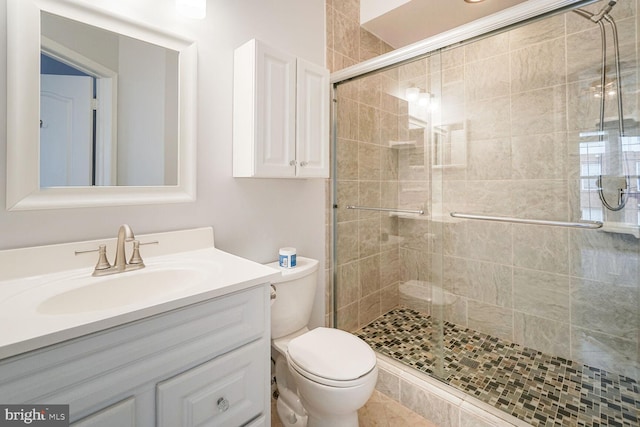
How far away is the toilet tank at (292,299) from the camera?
141cm

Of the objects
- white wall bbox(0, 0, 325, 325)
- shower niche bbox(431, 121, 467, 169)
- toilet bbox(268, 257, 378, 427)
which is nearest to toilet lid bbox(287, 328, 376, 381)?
toilet bbox(268, 257, 378, 427)

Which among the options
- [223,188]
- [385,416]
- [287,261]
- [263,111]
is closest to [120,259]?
[223,188]

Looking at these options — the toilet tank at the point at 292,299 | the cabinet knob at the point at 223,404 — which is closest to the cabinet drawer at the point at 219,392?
the cabinet knob at the point at 223,404

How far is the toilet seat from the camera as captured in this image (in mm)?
1149

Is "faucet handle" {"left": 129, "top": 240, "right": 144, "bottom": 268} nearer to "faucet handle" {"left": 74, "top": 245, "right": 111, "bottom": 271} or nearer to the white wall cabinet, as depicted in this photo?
"faucet handle" {"left": 74, "top": 245, "right": 111, "bottom": 271}

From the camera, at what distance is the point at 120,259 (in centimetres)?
104

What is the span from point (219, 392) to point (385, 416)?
41.0 inches

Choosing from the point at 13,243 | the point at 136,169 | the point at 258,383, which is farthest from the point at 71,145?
the point at 258,383

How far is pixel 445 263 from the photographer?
2.14 metres

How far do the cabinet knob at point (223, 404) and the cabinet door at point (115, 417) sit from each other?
0.22m

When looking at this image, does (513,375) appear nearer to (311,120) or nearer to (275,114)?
(311,120)

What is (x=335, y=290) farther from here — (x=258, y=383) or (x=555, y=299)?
(x=555, y=299)

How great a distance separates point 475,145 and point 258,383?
1.96 m

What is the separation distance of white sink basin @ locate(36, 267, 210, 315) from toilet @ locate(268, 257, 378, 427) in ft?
1.37
